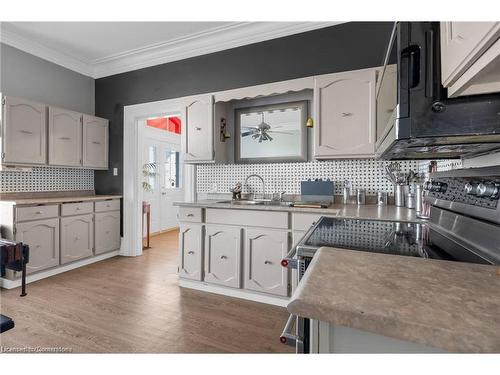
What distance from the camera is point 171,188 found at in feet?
20.0

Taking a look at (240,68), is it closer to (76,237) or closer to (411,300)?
(76,237)

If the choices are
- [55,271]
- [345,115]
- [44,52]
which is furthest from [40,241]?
[345,115]

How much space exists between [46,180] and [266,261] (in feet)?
10.3

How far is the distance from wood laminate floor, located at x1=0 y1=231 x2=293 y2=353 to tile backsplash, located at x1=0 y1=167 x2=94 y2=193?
1205 millimetres

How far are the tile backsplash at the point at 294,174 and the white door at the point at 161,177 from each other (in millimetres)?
2468

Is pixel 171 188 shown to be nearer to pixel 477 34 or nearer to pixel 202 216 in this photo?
pixel 202 216

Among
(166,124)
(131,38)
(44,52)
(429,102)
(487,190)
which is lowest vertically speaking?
(487,190)

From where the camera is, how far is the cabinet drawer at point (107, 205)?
12.0ft

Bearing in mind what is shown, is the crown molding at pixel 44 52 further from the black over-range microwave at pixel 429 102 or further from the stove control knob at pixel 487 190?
the stove control knob at pixel 487 190

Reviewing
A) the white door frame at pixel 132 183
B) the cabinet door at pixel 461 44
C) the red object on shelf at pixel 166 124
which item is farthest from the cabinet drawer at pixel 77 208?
the cabinet door at pixel 461 44

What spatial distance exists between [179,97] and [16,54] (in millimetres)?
1981

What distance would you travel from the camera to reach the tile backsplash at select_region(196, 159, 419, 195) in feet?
8.56

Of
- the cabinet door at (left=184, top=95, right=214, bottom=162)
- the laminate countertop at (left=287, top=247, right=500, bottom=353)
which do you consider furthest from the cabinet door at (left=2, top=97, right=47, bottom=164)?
the laminate countertop at (left=287, top=247, right=500, bottom=353)

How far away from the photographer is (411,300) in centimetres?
46
